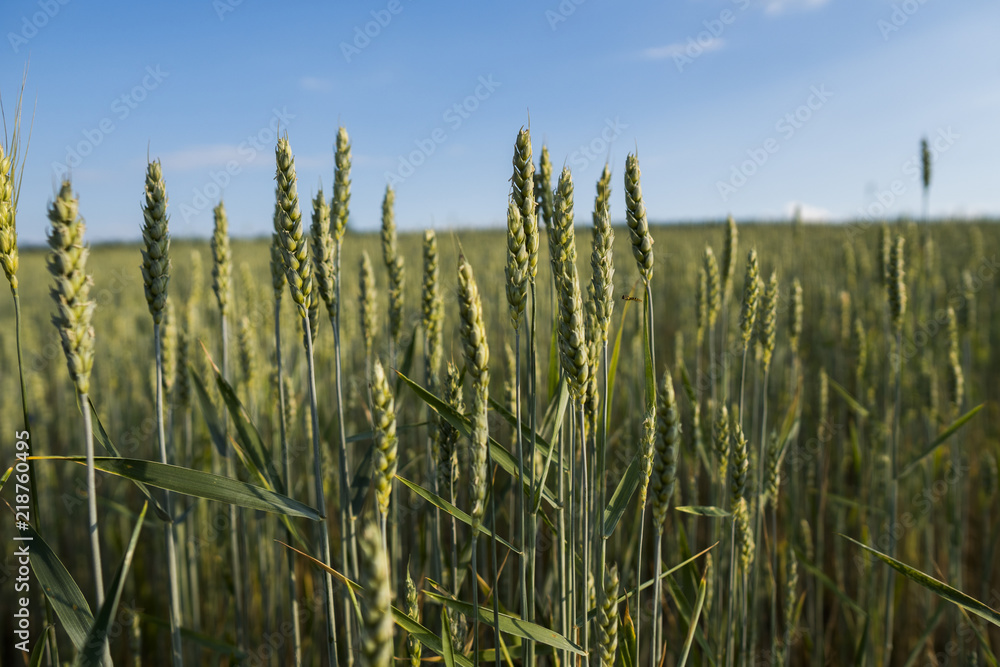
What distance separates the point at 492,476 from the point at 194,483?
0.55 meters

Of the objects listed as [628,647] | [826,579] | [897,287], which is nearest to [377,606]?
[628,647]

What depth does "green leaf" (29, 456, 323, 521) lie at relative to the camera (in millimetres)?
970

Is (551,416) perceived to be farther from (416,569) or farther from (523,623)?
(416,569)

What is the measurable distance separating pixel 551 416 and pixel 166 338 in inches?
45.2

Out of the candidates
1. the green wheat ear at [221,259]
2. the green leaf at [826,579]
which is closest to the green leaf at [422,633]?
the green wheat ear at [221,259]

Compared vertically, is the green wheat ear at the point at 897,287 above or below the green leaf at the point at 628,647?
above

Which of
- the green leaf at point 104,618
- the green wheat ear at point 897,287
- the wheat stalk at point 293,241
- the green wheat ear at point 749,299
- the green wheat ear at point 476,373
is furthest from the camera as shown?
the green wheat ear at point 897,287

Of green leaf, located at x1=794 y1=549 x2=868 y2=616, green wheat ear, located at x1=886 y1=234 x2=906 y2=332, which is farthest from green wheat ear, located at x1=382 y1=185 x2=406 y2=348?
green wheat ear, located at x1=886 y1=234 x2=906 y2=332

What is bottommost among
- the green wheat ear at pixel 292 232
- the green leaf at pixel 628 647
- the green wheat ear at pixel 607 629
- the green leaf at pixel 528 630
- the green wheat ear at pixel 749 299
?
the green leaf at pixel 628 647

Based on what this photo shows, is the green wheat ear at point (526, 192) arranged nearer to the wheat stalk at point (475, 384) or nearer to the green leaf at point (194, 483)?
the wheat stalk at point (475, 384)

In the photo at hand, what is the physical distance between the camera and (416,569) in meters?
1.91

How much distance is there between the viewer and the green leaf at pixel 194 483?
97 cm

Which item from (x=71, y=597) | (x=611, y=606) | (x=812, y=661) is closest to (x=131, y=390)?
(x=71, y=597)

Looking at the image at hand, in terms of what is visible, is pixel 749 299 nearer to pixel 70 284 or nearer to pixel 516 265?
pixel 516 265
